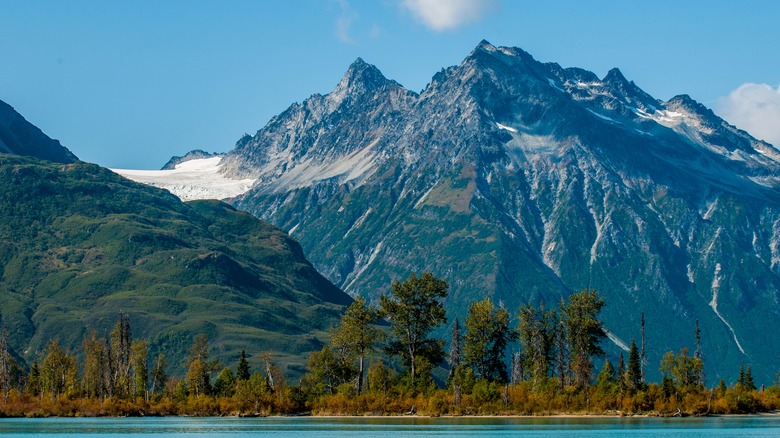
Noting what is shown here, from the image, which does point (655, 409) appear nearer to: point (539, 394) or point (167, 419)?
point (539, 394)

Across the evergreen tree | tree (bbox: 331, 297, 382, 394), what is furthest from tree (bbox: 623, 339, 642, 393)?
tree (bbox: 331, 297, 382, 394)

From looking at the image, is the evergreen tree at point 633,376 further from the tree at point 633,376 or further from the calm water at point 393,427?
the calm water at point 393,427

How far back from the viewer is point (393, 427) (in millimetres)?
161250

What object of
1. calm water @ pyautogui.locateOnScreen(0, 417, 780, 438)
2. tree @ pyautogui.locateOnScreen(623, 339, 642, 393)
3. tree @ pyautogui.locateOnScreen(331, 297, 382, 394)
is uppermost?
tree @ pyautogui.locateOnScreen(331, 297, 382, 394)

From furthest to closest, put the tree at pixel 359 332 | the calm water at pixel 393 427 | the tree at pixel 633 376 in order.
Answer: the tree at pixel 359 332
the tree at pixel 633 376
the calm water at pixel 393 427

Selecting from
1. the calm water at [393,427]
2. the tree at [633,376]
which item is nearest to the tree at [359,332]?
the calm water at [393,427]

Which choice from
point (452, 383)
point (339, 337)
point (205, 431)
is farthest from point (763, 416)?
point (205, 431)

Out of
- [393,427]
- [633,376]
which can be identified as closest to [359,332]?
[393,427]

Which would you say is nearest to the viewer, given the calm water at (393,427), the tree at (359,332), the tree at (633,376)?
the calm water at (393,427)

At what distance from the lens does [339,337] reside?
199750mm

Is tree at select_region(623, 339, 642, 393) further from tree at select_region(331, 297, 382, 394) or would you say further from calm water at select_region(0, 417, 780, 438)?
tree at select_region(331, 297, 382, 394)

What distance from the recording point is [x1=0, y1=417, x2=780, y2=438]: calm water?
144000mm

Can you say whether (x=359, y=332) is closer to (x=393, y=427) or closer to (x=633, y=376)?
(x=393, y=427)

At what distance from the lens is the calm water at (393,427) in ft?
472
